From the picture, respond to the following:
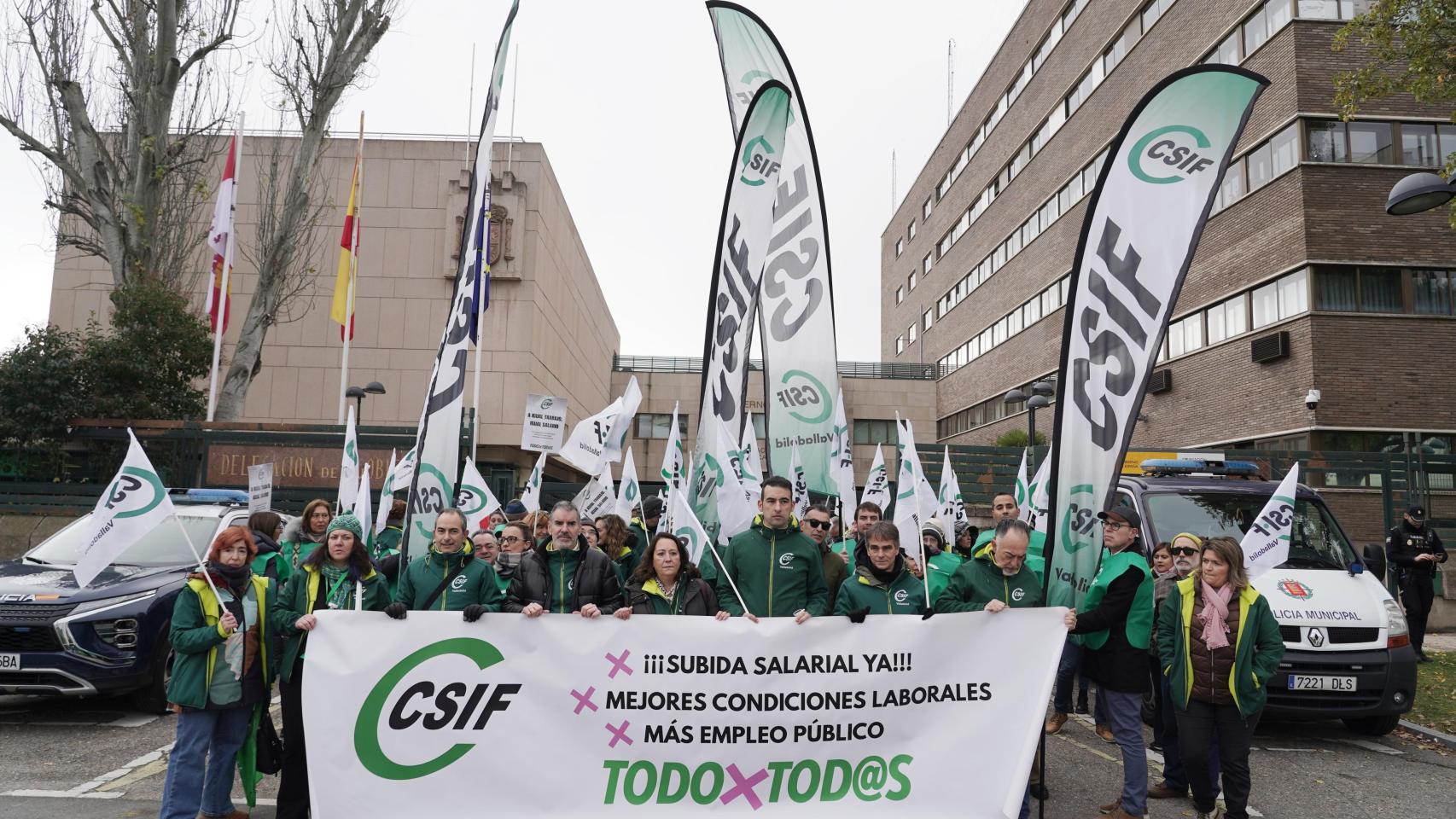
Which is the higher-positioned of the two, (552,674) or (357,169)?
(357,169)

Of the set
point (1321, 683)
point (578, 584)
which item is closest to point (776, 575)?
point (578, 584)

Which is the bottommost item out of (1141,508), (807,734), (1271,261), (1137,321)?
(807,734)

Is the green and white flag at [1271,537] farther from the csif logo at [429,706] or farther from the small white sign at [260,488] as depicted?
the small white sign at [260,488]

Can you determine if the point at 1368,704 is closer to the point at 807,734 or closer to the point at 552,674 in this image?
the point at 807,734

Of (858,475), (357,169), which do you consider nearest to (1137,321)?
(357,169)

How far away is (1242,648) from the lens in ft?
16.5

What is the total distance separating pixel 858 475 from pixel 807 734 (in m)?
40.4

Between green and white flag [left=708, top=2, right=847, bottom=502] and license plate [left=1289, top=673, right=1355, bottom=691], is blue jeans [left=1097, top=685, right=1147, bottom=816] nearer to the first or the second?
license plate [left=1289, top=673, right=1355, bottom=691]

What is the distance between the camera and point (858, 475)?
Answer: 44625 mm

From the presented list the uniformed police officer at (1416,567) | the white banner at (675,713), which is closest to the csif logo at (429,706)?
the white banner at (675,713)

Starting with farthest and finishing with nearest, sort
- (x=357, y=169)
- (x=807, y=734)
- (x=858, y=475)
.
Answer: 1. (x=858, y=475)
2. (x=357, y=169)
3. (x=807, y=734)

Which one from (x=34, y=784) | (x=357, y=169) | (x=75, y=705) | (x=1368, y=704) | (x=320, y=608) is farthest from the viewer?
(x=357, y=169)

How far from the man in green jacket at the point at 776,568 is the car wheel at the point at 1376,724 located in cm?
523

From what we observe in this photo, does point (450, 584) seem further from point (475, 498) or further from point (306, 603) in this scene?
point (475, 498)
